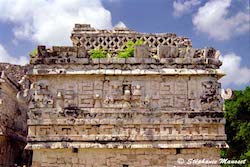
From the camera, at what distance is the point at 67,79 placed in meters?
11.1

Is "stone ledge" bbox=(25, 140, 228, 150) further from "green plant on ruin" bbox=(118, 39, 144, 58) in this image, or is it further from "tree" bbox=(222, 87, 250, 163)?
"tree" bbox=(222, 87, 250, 163)

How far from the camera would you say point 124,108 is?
10.9 metres

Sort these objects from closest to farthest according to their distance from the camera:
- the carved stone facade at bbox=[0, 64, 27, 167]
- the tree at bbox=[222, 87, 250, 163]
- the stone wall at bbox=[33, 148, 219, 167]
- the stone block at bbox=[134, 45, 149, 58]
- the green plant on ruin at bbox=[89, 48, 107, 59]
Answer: the stone wall at bbox=[33, 148, 219, 167] → the stone block at bbox=[134, 45, 149, 58] → the green plant on ruin at bbox=[89, 48, 107, 59] → the carved stone facade at bbox=[0, 64, 27, 167] → the tree at bbox=[222, 87, 250, 163]

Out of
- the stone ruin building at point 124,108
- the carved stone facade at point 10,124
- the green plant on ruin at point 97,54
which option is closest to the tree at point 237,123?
the stone ruin building at point 124,108

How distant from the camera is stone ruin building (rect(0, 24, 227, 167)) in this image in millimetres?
10570

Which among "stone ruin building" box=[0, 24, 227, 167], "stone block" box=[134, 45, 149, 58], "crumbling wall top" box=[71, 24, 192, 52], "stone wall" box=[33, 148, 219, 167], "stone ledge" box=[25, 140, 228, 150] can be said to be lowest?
"stone wall" box=[33, 148, 219, 167]

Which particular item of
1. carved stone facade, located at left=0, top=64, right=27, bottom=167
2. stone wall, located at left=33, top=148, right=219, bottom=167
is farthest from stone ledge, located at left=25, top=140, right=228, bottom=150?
carved stone facade, located at left=0, top=64, right=27, bottom=167

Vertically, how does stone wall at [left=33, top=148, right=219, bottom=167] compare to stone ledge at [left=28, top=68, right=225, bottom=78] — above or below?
below

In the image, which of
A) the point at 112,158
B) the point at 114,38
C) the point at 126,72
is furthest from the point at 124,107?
the point at 114,38

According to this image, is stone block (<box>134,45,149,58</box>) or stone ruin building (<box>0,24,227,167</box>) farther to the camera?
stone block (<box>134,45,149,58</box>)

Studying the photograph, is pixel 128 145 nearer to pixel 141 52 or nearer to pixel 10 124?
pixel 141 52

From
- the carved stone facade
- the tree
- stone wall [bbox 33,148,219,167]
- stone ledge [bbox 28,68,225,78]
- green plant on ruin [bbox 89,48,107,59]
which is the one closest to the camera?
stone wall [bbox 33,148,219,167]

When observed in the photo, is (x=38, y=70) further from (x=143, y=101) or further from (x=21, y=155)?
(x=21, y=155)

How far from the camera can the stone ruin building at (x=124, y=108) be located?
10.6 m
